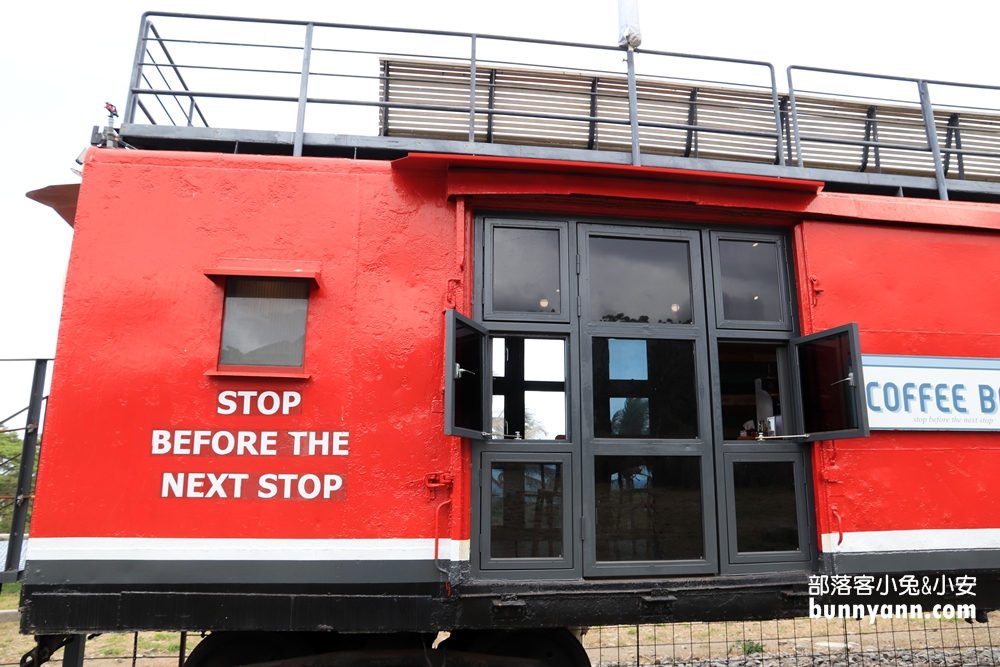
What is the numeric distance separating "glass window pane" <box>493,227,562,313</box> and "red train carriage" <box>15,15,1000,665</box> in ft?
0.07

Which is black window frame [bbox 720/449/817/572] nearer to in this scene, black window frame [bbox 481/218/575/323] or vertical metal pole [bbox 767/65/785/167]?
black window frame [bbox 481/218/575/323]

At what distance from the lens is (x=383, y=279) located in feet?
13.9

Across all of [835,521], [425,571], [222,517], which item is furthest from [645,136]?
[222,517]

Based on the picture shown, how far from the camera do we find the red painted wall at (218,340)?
3855 millimetres

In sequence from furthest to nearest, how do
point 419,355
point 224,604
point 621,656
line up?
point 621,656 < point 419,355 < point 224,604

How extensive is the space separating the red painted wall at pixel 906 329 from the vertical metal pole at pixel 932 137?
62cm

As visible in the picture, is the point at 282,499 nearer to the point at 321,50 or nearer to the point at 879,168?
the point at 321,50

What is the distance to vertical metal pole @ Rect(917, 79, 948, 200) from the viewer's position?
535 centimetres

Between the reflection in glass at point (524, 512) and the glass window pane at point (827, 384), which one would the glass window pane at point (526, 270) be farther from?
the glass window pane at point (827, 384)

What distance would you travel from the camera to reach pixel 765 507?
439 centimetres

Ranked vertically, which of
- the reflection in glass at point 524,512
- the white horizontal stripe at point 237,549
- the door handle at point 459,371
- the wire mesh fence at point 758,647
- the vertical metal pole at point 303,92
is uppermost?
the vertical metal pole at point 303,92

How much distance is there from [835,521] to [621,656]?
3.21 m

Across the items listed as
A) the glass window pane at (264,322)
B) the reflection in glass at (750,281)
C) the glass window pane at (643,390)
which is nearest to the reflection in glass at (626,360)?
the glass window pane at (643,390)

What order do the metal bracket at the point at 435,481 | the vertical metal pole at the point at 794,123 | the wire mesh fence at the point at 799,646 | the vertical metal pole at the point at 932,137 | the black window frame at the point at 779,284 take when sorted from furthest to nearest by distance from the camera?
the wire mesh fence at the point at 799,646 < the vertical metal pole at the point at 932,137 < the vertical metal pole at the point at 794,123 < the black window frame at the point at 779,284 < the metal bracket at the point at 435,481
